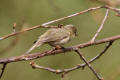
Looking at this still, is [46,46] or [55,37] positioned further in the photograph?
[46,46]

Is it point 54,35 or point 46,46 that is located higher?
point 54,35

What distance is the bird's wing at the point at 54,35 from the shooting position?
166 inches

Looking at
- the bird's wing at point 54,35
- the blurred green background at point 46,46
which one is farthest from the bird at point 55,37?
the blurred green background at point 46,46

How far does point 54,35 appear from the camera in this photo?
4359 mm

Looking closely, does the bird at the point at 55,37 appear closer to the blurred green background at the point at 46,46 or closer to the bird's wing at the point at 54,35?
the bird's wing at the point at 54,35

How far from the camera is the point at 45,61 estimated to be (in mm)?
7078

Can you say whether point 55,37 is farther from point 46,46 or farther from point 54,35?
point 46,46

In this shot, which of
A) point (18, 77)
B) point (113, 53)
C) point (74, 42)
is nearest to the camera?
point (18, 77)

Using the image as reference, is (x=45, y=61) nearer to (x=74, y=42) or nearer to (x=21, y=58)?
(x=74, y=42)

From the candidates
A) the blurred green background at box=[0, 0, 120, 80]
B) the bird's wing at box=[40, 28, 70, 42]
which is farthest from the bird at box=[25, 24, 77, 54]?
the blurred green background at box=[0, 0, 120, 80]

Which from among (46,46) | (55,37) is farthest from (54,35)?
(46,46)

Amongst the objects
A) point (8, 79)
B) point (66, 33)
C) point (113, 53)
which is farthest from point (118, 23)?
point (66, 33)

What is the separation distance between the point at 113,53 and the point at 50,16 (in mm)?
1449

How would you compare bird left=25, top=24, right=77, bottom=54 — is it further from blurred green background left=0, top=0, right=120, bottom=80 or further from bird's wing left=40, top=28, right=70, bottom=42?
blurred green background left=0, top=0, right=120, bottom=80
